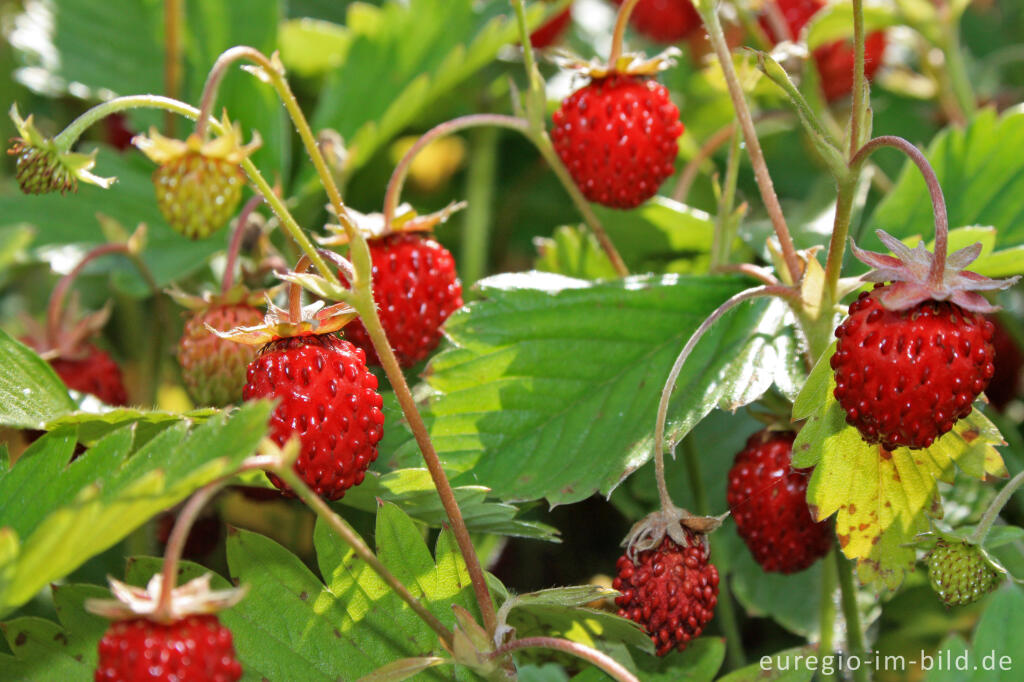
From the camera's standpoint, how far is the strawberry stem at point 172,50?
1.54m

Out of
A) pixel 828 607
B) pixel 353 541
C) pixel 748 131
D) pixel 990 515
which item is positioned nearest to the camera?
pixel 353 541

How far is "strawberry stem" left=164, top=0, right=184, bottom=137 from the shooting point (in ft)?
5.05

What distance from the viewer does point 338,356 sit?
0.86m

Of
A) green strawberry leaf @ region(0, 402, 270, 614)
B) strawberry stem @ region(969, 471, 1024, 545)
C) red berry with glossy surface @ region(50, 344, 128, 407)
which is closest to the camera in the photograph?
green strawberry leaf @ region(0, 402, 270, 614)

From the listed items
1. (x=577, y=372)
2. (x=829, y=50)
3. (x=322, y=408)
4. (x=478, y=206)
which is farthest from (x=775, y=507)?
(x=829, y=50)

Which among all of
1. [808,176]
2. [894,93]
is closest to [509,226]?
[808,176]

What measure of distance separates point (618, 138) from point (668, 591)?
0.46m

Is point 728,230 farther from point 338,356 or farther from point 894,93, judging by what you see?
point 894,93

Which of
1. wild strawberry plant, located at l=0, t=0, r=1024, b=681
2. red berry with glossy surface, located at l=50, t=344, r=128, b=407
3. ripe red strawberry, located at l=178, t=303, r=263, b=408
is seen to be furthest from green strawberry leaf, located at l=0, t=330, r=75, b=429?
red berry with glossy surface, located at l=50, t=344, r=128, b=407

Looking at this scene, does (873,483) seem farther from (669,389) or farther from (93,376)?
(93,376)

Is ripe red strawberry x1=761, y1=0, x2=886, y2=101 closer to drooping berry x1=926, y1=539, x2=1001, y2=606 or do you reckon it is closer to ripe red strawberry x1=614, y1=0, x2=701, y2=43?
ripe red strawberry x1=614, y1=0, x2=701, y2=43

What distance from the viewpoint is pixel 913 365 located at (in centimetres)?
79

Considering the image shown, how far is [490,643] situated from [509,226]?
1092 millimetres

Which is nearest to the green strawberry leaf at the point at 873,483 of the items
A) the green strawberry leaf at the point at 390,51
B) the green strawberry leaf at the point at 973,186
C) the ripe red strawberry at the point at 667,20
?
the green strawberry leaf at the point at 973,186
